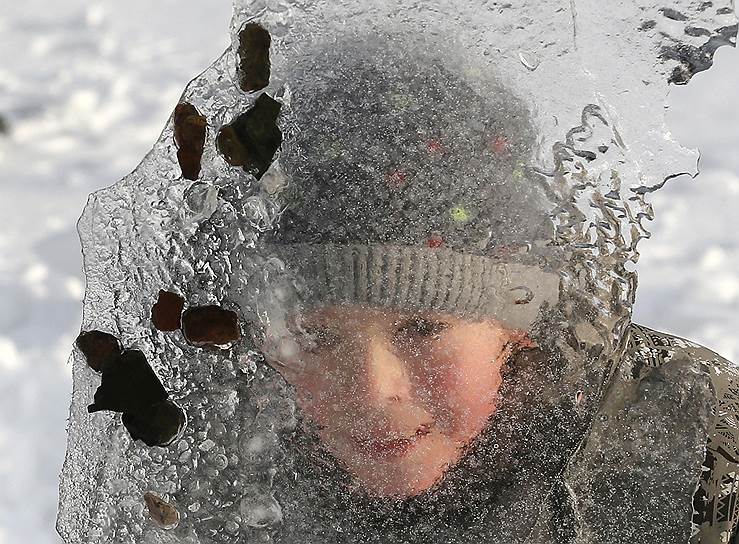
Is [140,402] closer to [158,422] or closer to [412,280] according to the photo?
[158,422]

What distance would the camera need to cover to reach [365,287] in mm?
349

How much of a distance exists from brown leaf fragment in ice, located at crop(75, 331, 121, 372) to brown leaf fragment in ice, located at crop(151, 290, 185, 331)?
0.03 metres

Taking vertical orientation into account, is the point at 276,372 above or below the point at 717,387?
above

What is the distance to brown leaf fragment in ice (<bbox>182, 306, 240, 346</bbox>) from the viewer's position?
0.37m


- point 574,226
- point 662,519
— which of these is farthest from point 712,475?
point 574,226

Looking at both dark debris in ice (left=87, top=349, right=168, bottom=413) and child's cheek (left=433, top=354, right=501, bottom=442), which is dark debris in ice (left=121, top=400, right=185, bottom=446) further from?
child's cheek (left=433, top=354, right=501, bottom=442)

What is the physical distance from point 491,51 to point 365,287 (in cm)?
11

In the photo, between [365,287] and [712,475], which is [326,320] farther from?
[712,475]

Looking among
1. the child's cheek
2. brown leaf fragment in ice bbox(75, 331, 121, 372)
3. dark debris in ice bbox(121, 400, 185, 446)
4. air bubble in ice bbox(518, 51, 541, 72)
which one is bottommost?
the child's cheek

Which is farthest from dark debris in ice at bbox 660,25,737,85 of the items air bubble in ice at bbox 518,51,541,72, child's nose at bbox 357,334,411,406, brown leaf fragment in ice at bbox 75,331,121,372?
brown leaf fragment in ice at bbox 75,331,121,372

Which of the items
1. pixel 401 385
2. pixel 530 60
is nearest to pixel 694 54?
pixel 530 60

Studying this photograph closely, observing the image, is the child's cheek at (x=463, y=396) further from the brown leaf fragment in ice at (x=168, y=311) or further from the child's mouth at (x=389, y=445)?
the brown leaf fragment in ice at (x=168, y=311)

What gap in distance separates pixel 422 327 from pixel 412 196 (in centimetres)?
5

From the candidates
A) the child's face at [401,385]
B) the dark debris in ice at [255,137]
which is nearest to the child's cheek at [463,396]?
the child's face at [401,385]
